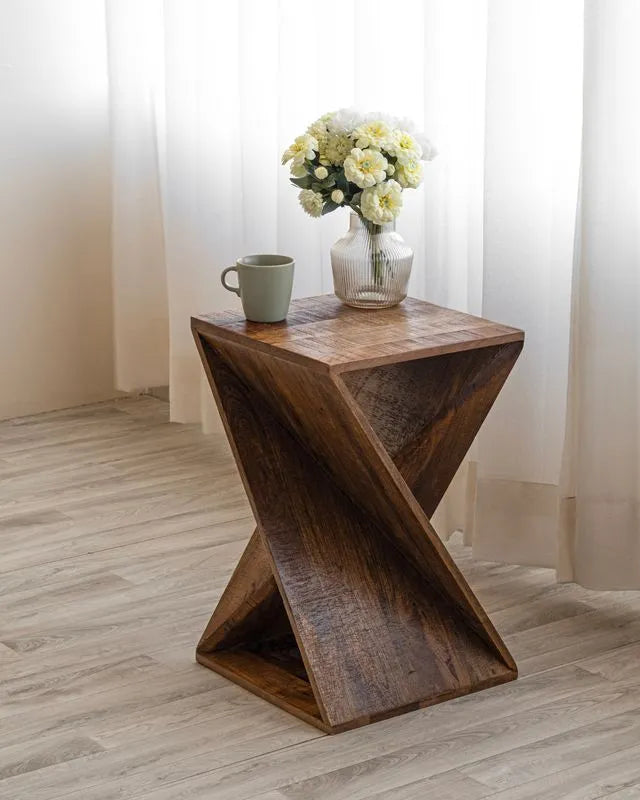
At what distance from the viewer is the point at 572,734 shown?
205 cm

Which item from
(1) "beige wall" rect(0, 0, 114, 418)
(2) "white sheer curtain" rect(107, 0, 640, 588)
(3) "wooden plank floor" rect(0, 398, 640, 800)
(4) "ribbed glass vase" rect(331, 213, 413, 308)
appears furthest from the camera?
(1) "beige wall" rect(0, 0, 114, 418)

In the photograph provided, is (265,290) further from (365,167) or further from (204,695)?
(204,695)

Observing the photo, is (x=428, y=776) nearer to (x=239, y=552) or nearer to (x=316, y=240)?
(x=239, y=552)

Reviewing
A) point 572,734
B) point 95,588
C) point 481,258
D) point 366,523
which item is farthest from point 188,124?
point 572,734

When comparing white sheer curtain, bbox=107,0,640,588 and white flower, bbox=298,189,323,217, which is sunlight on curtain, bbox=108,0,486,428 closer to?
white sheer curtain, bbox=107,0,640,588

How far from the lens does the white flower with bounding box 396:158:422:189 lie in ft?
7.06

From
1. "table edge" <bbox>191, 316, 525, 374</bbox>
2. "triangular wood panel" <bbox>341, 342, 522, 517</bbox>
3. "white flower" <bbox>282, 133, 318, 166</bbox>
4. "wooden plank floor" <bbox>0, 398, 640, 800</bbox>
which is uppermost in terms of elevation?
"white flower" <bbox>282, 133, 318, 166</bbox>

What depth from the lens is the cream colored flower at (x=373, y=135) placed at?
2.13 meters

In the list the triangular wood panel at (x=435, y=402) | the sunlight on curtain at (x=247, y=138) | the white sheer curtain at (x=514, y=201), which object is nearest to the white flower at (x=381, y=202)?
the triangular wood panel at (x=435, y=402)

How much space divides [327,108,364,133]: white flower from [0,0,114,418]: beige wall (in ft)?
5.99

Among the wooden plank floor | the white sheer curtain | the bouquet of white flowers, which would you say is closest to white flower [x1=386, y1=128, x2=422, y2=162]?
the bouquet of white flowers

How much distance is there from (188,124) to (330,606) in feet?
5.88

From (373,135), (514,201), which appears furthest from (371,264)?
(514,201)

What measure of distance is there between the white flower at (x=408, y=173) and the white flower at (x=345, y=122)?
10cm
